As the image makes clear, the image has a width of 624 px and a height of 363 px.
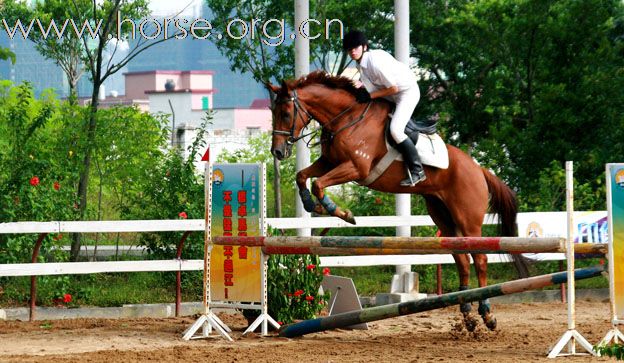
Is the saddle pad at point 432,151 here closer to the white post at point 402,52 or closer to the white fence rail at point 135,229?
the white fence rail at point 135,229

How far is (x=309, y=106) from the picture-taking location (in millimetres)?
10336

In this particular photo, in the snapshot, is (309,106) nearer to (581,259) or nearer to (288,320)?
(288,320)

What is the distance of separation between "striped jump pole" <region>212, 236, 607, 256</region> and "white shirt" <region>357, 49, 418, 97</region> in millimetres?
1629

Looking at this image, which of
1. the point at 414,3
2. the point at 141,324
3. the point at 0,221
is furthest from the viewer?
the point at 414,3

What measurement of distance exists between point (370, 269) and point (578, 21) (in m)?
5.21

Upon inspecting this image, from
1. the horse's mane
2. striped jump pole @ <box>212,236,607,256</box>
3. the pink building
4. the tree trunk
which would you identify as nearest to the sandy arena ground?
striped jump pole @ <box>212,236,607,256</box>

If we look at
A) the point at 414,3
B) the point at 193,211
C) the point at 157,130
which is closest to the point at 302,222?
the point at 193,211

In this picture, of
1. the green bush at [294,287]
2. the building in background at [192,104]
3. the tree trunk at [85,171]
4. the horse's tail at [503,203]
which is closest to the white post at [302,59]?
the green bush at [294,287]

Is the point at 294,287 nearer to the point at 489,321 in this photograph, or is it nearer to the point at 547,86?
the point at 489,321

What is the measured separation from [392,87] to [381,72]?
0.57 feet

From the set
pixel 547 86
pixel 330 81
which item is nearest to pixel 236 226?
pixel 330 81

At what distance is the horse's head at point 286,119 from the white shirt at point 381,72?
2.19 ft

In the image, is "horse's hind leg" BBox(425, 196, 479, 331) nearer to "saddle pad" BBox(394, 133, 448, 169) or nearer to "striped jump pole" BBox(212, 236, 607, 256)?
"saddle pad" BBox(394, 133, 448, 169)

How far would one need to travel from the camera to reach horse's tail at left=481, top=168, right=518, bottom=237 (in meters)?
11.5
